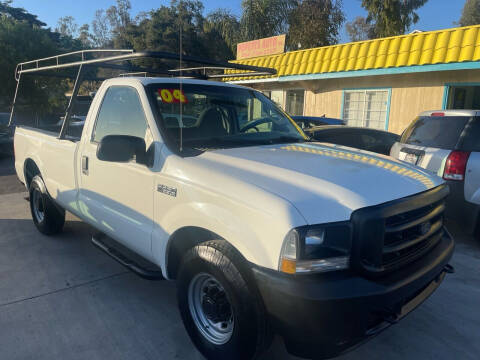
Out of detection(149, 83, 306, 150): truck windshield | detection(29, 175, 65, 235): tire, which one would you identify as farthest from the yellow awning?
detection(29, 175, 65, 235): tire

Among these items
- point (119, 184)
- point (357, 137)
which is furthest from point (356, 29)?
point (119, 184)

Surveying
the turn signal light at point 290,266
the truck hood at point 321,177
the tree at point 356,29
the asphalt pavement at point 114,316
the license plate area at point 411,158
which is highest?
the tree at point 356,29

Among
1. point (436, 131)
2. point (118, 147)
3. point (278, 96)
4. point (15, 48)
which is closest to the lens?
point (118, 147)

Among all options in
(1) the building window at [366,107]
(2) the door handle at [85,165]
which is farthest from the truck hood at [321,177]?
(1) the building window at [366,107]

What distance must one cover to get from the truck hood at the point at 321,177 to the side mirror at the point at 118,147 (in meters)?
0.50

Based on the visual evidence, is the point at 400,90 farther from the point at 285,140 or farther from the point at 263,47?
the point at 285,140

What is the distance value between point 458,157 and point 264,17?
23.9 meters

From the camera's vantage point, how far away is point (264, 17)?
2583 cm

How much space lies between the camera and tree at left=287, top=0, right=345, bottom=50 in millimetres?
25672

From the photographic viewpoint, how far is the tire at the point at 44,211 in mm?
4745

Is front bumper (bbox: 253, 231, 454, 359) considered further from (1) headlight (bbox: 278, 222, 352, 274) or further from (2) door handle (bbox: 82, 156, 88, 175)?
(2) door handle (bbox: 82, 156, 88, 175)

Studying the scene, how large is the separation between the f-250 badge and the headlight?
98 centimetres

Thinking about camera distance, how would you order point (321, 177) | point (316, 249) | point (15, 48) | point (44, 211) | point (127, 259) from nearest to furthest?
point (316, 249) → point (321, 177) → point (127, 259) → point (44, 211) → point (15, 48)

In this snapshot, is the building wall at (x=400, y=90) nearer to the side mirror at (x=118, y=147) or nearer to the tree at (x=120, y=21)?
the side mirror at (x=118, y=147)
